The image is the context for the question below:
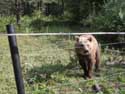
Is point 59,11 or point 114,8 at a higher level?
point 114,8

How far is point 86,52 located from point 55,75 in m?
0.71

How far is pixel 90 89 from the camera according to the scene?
19.7ft

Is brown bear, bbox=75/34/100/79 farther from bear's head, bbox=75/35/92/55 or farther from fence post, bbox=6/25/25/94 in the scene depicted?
fence post, bbox=6/25/25/94

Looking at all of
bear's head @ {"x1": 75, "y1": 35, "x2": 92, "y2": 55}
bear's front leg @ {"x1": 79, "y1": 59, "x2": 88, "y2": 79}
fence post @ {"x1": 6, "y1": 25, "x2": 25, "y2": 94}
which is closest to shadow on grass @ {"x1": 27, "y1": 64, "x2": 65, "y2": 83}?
bear's front leg @ {"x1": 79, "y1": 59, "x2": 88, "y2": 79}

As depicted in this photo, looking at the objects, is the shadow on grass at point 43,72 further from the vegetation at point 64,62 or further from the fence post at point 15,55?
the fence post at point 15,55

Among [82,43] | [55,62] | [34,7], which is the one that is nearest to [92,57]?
[82,43]

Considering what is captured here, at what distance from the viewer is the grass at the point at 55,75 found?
5.81m

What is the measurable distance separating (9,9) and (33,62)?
10.2m

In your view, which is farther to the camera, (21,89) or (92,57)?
(92,57)

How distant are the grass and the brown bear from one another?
20cm

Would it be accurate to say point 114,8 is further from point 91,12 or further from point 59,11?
point 59,11

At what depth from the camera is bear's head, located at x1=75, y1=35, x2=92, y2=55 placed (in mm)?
6977

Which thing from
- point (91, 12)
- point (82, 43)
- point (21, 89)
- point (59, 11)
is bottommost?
point (59, 11)

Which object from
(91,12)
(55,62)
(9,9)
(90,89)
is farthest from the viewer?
(9,9)
